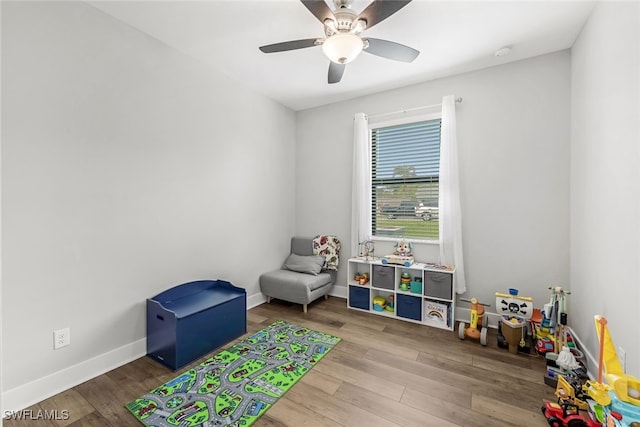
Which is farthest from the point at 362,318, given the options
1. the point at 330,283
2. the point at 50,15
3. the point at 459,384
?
the point at 50,15

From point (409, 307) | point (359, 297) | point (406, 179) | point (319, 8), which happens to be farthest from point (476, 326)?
point (319, 8)

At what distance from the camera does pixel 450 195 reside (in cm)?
290

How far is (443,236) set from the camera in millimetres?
2973

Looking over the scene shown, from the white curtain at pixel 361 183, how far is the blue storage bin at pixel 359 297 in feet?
1.53

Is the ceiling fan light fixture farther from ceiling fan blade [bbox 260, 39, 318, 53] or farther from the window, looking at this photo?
the window

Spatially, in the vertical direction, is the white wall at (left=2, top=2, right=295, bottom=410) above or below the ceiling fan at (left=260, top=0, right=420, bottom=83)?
below

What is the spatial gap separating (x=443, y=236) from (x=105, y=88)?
133 inches

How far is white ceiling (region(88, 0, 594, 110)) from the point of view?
6.38 ft

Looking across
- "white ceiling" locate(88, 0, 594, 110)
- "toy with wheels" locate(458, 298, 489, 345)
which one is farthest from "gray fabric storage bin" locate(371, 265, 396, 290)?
"white ceiling" locate(88, 0, 594, 110)

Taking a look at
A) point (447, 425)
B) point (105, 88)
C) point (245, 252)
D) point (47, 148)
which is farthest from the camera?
point (245, 252)

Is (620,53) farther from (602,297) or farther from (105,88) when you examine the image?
(105,88)

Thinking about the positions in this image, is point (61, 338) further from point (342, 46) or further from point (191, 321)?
point (342, 46)

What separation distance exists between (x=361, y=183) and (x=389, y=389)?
2283 millimetres

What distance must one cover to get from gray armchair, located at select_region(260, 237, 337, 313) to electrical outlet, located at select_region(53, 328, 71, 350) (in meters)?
1.85
